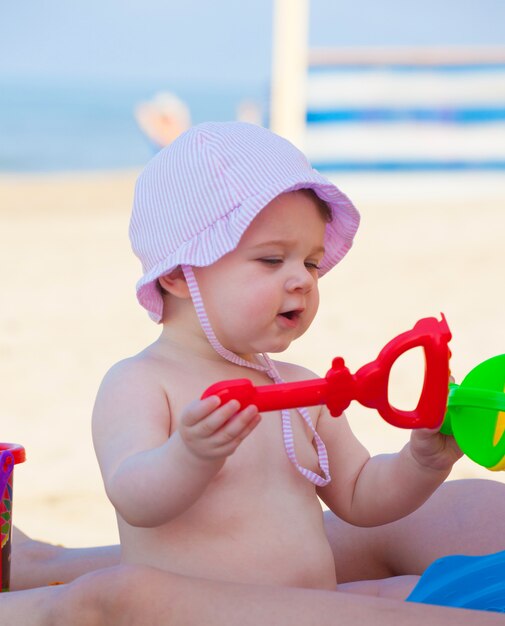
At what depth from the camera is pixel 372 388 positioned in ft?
4.66

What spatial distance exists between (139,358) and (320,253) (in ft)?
1.07

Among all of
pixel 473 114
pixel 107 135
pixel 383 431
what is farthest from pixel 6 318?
pixel 107 135

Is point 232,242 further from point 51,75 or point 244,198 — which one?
point 51,75

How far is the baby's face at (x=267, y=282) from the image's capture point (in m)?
1.58

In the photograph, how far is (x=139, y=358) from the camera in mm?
1659

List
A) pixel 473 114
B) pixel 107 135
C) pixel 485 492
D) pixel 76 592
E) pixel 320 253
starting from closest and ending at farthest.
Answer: pixel 76 592 → pixel 320 253 → pixel 485 492 → pixel 473 114 → pixel 107 135

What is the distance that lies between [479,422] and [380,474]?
24 cm

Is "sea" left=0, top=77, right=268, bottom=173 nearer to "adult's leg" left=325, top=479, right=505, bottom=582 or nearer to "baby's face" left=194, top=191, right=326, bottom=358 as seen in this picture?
"adult's leg" left=325, top=479, right=505, bottom=582

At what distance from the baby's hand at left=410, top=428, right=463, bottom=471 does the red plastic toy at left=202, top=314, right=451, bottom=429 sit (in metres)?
0.11

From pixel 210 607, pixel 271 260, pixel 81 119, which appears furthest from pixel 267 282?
pixel 81 119

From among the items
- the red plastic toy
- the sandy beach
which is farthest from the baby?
the sandy beach

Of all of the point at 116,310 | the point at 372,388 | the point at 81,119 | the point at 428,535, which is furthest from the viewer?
the point at 81,119

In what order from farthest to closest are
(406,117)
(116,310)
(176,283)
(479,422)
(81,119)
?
1. (81,119)
2. (406,117)
3. (116,310)
4. (176,283)
5. (479,422)

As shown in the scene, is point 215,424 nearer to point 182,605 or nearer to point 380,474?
point 182,605
